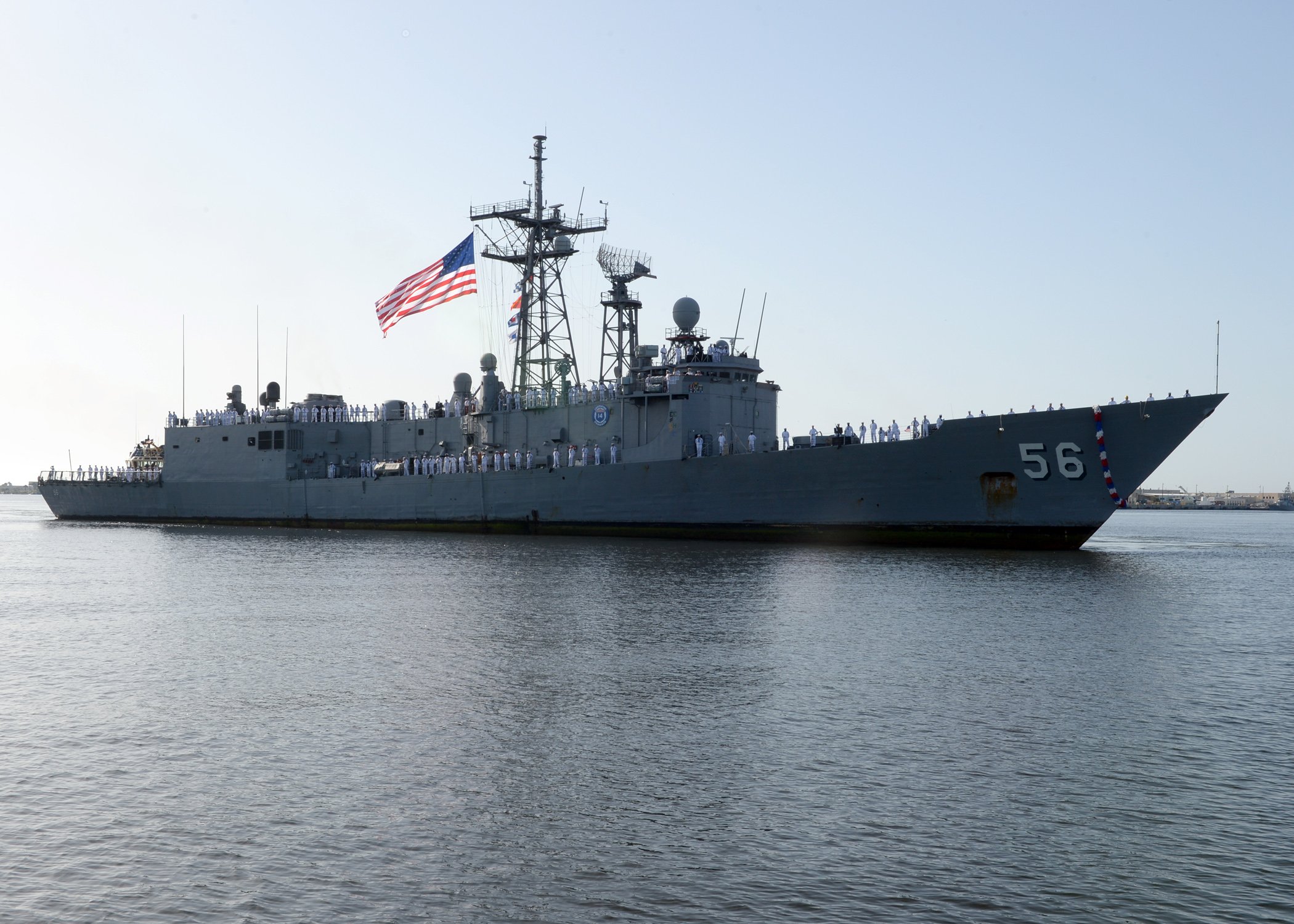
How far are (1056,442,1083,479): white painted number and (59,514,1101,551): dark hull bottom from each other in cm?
185

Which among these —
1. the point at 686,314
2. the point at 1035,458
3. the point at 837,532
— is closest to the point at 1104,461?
the point at 1035,458

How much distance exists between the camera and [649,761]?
30.1 feet

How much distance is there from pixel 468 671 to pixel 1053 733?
6.71 m

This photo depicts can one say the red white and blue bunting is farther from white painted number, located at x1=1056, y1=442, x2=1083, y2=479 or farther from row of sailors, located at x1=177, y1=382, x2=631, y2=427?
row of sailors, located at x1=177, y1=382, x2=631, y2=427

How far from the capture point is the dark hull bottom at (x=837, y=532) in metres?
30.3

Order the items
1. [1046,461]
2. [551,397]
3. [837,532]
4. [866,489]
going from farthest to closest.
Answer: [551,397] < [837,532] < [866,489] < [1046,461]

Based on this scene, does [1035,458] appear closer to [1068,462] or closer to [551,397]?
[1068,462]

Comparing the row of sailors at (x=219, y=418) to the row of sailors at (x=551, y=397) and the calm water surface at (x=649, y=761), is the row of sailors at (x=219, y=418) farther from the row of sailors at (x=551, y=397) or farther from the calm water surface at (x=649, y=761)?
the calm water surface at (x=649, y=761)

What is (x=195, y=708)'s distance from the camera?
11195 millimetres

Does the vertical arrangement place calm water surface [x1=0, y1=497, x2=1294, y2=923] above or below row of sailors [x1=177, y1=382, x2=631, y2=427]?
below

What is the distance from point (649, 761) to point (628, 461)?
93.3ft

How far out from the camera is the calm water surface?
6438 millimetres

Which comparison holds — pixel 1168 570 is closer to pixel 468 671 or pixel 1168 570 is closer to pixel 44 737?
pixel 468 671

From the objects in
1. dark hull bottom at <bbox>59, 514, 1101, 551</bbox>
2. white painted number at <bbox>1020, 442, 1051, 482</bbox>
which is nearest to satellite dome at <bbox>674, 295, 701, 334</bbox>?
dark hull bottom at <bbox>59, 514, 1101, 551</bbox>
